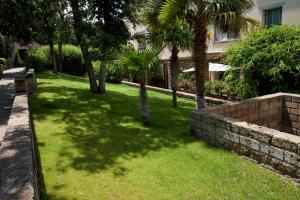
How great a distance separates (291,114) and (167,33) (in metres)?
5.69

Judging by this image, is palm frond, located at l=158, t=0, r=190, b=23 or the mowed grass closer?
the mowed grass

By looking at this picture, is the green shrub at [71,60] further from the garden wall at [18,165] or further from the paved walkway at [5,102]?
the garden wall at [18,165]

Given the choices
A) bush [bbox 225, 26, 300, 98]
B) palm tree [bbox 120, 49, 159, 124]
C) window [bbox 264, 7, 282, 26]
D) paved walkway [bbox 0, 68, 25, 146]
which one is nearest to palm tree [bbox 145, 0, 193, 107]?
palm tree [bbox 120, 49, 159, 124]

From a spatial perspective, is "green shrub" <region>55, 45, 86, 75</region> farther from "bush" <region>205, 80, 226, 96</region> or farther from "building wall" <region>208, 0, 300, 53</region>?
"building wall" <region>208, 0, 300, 53</region>

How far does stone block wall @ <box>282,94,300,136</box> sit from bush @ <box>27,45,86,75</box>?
23377 millimetres

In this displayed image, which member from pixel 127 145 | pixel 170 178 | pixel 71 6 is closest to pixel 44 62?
pixel 71 6

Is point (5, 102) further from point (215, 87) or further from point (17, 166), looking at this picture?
point (215, 87)

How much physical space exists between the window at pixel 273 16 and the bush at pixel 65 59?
19.6 m

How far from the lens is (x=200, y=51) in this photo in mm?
9055

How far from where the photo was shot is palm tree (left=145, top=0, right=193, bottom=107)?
9.14 meters

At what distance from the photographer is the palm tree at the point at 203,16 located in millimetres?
8227

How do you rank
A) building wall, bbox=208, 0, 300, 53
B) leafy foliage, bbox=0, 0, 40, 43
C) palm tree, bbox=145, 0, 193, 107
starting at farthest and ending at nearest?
building wall, bbox=208, 0, 300, 53 < leafy foliage, bbox=0, 0, 40, 43 < palm tree, bbox=145, 0, 193, 107

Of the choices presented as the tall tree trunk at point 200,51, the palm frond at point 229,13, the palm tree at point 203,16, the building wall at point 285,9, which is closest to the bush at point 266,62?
the palm tree at point 203,16

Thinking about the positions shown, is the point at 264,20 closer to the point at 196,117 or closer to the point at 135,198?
the point at 196,117
